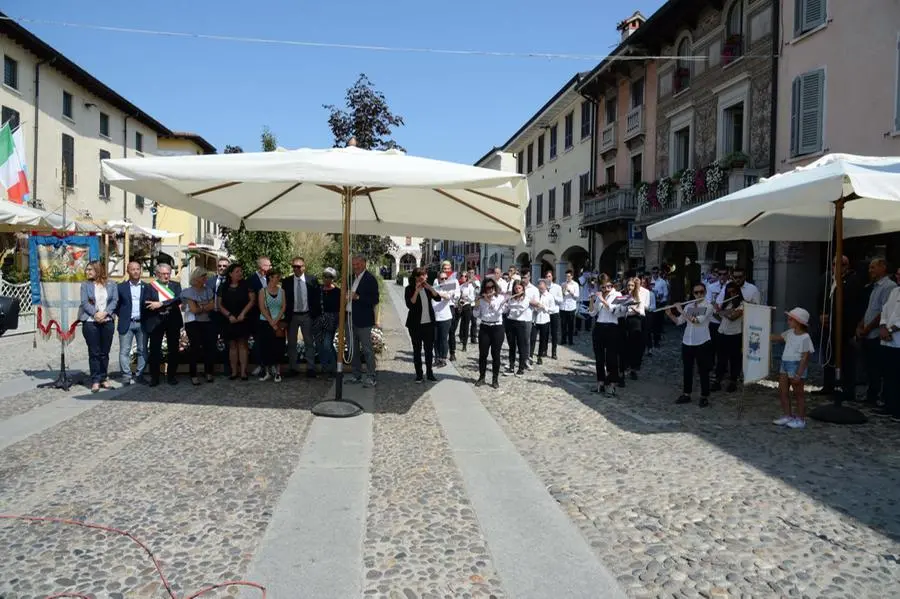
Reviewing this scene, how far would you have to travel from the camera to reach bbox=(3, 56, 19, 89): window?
20250mm

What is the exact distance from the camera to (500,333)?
8.66 metres

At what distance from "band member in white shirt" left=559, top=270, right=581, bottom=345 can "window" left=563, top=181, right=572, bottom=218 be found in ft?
51.9

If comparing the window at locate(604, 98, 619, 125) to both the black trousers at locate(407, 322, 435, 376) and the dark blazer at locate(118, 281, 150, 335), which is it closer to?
the black trousers at locate(407, 322, 435, 376)

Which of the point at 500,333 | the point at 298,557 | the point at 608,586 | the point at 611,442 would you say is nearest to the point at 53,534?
the point at 298,557

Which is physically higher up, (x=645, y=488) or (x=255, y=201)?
(x=255, y=201)

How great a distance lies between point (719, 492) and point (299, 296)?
6030 mm

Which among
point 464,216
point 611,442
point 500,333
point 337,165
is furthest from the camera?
point 500,333

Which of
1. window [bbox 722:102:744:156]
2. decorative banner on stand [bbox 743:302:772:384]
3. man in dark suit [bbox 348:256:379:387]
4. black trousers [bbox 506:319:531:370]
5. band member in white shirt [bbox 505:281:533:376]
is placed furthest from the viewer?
window [bbox 722:102:744:156]

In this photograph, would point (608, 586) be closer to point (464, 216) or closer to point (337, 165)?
point (337, 165)

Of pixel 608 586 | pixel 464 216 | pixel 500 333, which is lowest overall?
pixel 608 586

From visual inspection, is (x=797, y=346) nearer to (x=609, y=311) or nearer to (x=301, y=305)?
(x=609, y=311)

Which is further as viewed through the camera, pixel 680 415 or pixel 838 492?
pixel 680 415

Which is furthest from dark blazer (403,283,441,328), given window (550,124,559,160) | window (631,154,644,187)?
window (550,124,559,160)

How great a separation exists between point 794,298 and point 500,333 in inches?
393
